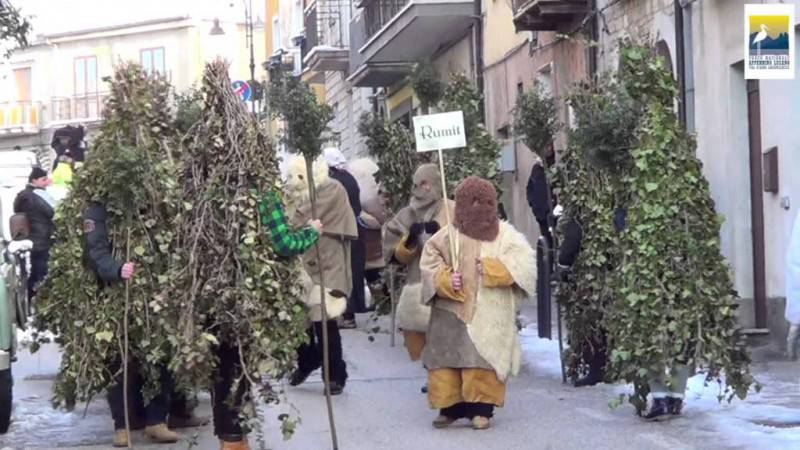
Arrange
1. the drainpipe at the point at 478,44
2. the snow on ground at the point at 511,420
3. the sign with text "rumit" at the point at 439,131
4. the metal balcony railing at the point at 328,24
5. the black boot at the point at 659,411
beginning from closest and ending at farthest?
the snow on ground at the point at 511,420 < the black boot at the point at 659,411 < the sign with text "rumit" at the point at 439,131 < the drainpipe at the point at 478,44 < the metal balcony railing at the point at 328,24

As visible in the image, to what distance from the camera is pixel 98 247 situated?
10445mm

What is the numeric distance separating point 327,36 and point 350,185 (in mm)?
24027

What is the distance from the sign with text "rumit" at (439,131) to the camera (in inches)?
537

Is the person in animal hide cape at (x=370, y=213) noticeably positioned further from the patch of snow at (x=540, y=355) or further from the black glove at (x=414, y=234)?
the black glove at (x=414, y=234)

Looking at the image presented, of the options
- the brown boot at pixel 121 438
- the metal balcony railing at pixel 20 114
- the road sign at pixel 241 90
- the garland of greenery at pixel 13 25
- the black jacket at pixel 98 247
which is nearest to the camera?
the road sign at pixel 241 90

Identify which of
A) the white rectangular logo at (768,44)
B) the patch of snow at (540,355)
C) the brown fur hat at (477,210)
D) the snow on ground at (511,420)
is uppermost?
the white rectangular logo at (768,44)

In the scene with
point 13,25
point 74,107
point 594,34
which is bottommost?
point 13,25

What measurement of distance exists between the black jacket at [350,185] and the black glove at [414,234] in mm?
4347

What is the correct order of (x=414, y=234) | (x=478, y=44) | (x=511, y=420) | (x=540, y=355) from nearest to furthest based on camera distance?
(x=511, y=420) → (x=414, y=234) → (x=540, y=355) → (x=478, y=44)

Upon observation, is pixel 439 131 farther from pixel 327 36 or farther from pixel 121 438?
pixel 327 36

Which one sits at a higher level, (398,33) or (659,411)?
(398,33)

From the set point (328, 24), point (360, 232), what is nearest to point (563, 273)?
point (360, 232)

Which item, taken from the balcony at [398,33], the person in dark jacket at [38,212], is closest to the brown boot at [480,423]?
the person in dark jacket at [38,212]

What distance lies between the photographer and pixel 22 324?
12414 millimetres
